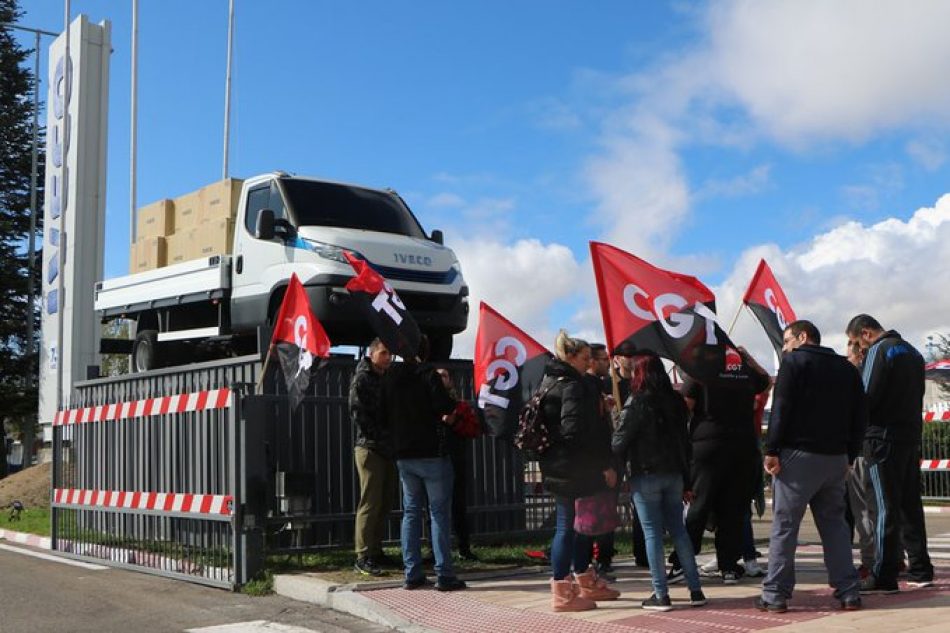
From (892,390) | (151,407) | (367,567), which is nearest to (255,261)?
(151,407)

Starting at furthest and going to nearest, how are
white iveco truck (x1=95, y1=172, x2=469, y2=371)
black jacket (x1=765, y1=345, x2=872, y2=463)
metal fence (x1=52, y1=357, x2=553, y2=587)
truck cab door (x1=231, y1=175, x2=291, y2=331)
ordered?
truck cab door (x1=231, y1=175, x2=291, y2=331)
white iveco truck (x1=95, y1=172, x2=469, y2=371)
metal fence (x1=52, y1=357, x2=553, y2=587)
black jacket (x1=765, y1=345, x2=872, y2=463)

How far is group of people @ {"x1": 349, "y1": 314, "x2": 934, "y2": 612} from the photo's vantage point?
6.59 meters

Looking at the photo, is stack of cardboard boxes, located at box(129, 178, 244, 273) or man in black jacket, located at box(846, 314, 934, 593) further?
stack of cardboard boxes, located at box(129, 178, 244, 273)

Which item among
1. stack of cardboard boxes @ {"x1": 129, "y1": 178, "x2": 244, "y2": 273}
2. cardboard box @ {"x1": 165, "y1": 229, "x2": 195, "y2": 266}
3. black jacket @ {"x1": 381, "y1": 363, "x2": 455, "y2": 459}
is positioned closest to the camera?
black jacket @ {"x1": 381, "y1": 363, "x2": 455, "y2": 459}

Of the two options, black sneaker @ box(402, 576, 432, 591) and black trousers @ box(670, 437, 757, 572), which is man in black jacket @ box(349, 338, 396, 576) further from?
black trousers @ box(670, 437, 757, 572)

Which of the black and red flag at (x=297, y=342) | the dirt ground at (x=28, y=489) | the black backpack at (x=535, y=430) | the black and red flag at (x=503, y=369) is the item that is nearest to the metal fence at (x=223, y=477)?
the black and red flag at (x=297, y=342)

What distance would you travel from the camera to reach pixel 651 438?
6887 mm

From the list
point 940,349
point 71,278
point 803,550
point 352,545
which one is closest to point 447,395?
point 352,545

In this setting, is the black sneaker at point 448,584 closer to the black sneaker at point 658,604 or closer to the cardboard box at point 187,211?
the black sneaker at point 658,604

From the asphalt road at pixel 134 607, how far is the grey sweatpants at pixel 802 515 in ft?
8.59

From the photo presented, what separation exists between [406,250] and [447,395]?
14.7 feet

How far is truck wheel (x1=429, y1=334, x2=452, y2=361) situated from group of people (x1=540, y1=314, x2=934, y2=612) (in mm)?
4938

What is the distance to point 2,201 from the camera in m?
38.4

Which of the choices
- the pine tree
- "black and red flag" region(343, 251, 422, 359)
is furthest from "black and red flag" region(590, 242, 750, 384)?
the pine tree
